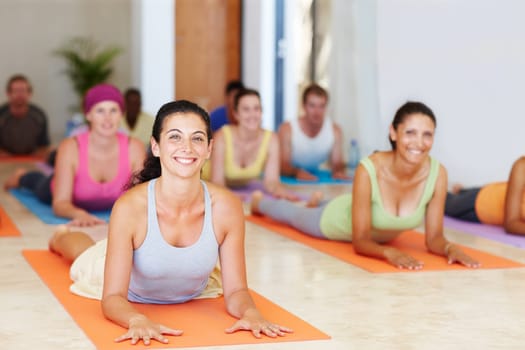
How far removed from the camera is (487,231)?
15.9 feet

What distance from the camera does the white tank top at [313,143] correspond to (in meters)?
7.01

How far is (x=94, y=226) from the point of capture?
185 inches

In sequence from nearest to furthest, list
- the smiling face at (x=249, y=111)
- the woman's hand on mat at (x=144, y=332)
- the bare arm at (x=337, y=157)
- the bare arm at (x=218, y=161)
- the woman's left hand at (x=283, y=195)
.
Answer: the woman's hand on mat at (x=144, y=332)
the woman's left hand at (x=283, y=195)
the smiling face at (x=249, y=111)
the bare arm at (x=218, y=161)
the bare arm at (x=337, y=157)

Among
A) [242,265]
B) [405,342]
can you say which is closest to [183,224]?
[242,265]

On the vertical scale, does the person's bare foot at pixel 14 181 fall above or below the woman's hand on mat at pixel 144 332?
below

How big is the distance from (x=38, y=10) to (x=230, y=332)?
848 centimetres

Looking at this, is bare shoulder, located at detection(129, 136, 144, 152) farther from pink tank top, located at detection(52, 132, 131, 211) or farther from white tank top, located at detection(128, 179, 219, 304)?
white tank top, located at detection(128, 179, 219, 304)

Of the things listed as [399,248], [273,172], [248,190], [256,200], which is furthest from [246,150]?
[399,248]

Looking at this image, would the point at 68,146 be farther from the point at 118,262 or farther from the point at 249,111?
the point at 118,262

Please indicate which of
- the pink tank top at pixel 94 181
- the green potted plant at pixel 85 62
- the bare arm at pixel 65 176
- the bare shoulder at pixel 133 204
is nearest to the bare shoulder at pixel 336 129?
the pink tank top at pixel 94 181

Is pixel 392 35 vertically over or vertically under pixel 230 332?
over

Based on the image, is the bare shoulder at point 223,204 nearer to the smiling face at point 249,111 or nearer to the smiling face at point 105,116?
the smiling face at point 105,116

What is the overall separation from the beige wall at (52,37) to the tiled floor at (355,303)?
6485 mm

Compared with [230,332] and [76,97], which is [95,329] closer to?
[230,332]
